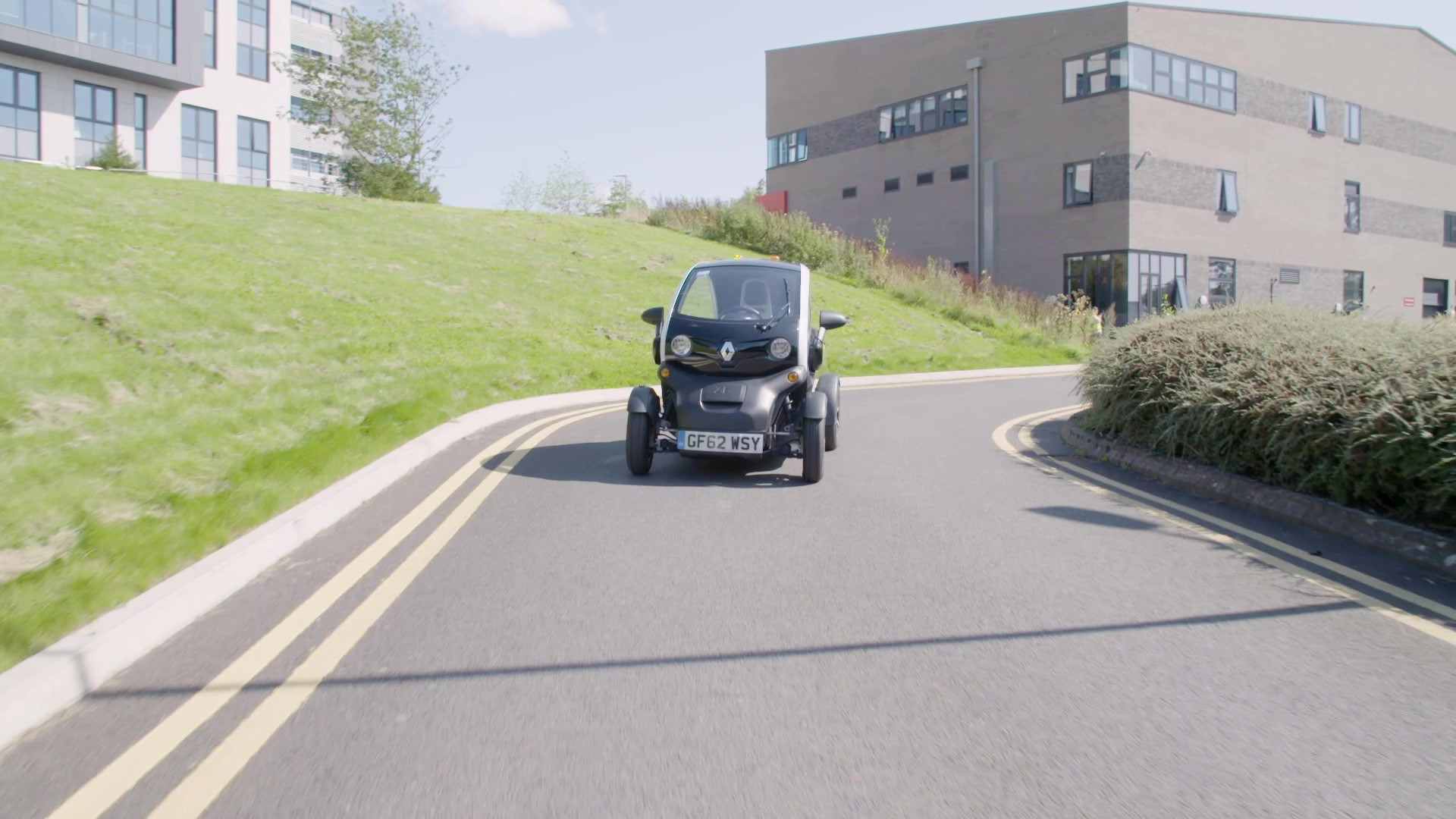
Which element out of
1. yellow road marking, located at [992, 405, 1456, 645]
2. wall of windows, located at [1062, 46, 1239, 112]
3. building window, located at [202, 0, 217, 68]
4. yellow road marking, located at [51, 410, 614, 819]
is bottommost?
yellow road marking, located at [51, 410, 614, 819]

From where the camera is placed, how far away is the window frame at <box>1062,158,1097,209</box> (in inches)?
1426

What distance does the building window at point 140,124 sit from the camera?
41.8 meters

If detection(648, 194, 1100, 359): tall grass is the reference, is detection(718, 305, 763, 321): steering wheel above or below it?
below

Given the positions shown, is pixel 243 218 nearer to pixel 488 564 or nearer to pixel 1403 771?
pixel 488 564

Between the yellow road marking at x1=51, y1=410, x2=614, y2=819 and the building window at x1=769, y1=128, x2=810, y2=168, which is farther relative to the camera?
the building window at x1=769, y1=128, x2=810, y2=168

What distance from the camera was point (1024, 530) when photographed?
702cm

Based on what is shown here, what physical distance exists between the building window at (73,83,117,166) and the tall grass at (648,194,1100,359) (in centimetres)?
2060

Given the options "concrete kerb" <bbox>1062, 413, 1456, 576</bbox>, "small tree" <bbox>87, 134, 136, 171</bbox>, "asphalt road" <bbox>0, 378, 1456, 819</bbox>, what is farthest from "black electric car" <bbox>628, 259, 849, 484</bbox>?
"small tree" <bbox>87, 134, 136, 171</bbox>

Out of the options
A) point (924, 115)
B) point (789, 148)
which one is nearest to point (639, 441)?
point (924, 115)

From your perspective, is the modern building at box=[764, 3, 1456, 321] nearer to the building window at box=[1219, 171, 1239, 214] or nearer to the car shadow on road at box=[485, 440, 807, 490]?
the building window at box=[1219, 171, 1239, 214]

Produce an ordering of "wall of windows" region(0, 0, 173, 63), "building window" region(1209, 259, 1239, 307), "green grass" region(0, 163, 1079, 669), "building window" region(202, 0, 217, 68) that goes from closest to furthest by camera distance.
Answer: "green grass" region(0, 163, 1079, 669)
"wall of windows" region(0, 0, 173, 63)
"building window" region(1209, 259, 1239, 307)
"building window" region(202, 0, 217, 68)

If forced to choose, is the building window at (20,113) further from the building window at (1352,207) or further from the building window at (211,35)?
the building window at (1352,207)

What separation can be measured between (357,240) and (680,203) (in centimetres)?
1843

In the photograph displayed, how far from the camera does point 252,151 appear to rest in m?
49.2
